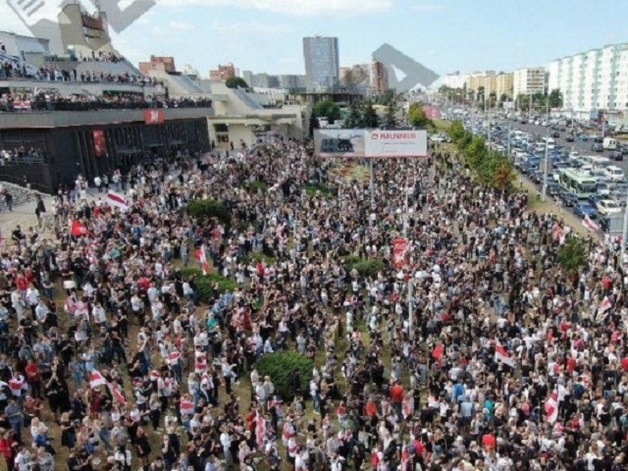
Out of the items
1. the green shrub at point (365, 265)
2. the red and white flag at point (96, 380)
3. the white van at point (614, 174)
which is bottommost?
the white van at point (614, 174)

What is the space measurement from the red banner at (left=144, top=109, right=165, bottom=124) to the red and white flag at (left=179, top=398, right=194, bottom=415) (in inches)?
1293

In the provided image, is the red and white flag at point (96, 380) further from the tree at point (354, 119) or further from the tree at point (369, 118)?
the tree at point (369, 118)

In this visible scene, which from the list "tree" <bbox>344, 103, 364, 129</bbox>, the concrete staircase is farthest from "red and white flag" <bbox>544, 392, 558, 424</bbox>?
"tree" <bbox>344, 103, 364, 129</bbox>

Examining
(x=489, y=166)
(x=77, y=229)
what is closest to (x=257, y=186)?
(x=77, y=229)

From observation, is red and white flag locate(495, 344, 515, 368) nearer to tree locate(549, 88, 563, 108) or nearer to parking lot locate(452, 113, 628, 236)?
parking lot locate(452, 113, 628, 236)

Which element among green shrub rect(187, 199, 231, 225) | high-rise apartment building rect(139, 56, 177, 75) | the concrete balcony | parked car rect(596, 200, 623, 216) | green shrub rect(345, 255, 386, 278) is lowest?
parked car rect(596, 200, 623, 216)

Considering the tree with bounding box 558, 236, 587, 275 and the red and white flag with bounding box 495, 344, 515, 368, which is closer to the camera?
the red and white flag with bounding box 495, 344, 515, 368

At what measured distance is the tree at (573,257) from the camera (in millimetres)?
26433

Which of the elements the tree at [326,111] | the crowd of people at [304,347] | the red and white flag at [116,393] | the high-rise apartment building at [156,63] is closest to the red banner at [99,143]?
the crowd of people at [304,347]

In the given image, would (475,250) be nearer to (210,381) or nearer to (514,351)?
(514,351)

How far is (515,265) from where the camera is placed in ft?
85.6

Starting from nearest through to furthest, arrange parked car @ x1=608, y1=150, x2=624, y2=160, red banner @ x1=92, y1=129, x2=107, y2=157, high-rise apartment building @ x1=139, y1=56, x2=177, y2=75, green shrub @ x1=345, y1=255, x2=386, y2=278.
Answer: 1. green shrub @ x1=345, y1=255, x2=386, y2=278
2. red banner @ x1=92, y1=129, x2=107, y2=157
3. parked car @ x1=608, y1=150, x2=624, y2=160
4. high-rise apartment building @ x1=139, y1=56, x2=177, y2=75

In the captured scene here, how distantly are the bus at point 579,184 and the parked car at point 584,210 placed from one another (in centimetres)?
171

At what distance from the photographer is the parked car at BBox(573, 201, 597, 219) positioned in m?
40.5
